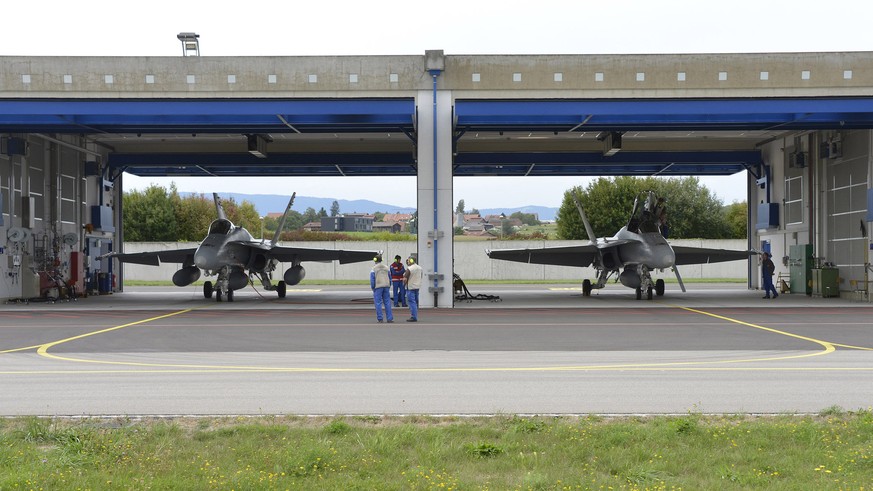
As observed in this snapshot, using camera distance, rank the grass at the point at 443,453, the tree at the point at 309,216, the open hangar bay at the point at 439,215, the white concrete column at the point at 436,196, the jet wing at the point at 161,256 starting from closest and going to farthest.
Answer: the grass at the point at 443,453 → the open hangar bay at the point at 439,215 → the white concrete column at the point at 436,196 → the jet wing at the point at 161,256 → the tree at the point at 309,216

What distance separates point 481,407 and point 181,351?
22.9 ft

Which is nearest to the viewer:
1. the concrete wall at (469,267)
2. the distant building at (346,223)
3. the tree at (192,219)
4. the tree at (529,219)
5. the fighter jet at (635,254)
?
the fighter jet at (635,254)

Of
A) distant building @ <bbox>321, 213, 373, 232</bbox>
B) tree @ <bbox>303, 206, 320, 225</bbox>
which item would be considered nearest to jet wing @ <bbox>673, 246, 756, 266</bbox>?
distant building @ <bbox>321, 213, 373, 232</bbox>

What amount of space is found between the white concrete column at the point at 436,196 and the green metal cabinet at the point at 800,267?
47.0ft

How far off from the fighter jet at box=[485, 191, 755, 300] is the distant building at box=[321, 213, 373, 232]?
312ft

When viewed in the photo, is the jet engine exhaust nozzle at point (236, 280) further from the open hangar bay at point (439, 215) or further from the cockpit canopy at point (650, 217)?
the cockpit canopy at point (650, 217)

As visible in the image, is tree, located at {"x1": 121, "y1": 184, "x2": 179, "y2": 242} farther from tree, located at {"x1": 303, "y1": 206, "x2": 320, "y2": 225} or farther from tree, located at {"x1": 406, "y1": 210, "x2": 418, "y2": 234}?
tree, located at {"x1": 303, "y1": 206, "x2": 320, "y2": 225}

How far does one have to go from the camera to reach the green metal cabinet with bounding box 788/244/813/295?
30250 mm

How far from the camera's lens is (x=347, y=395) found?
869 centimetres

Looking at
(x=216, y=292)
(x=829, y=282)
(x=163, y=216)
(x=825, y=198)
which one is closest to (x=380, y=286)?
(x=216, y=292)

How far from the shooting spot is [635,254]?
27.9 m

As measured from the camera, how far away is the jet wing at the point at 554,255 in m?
30.5

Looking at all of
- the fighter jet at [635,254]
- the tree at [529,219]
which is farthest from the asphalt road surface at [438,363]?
the tree at [529,219]

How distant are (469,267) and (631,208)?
23613mm
